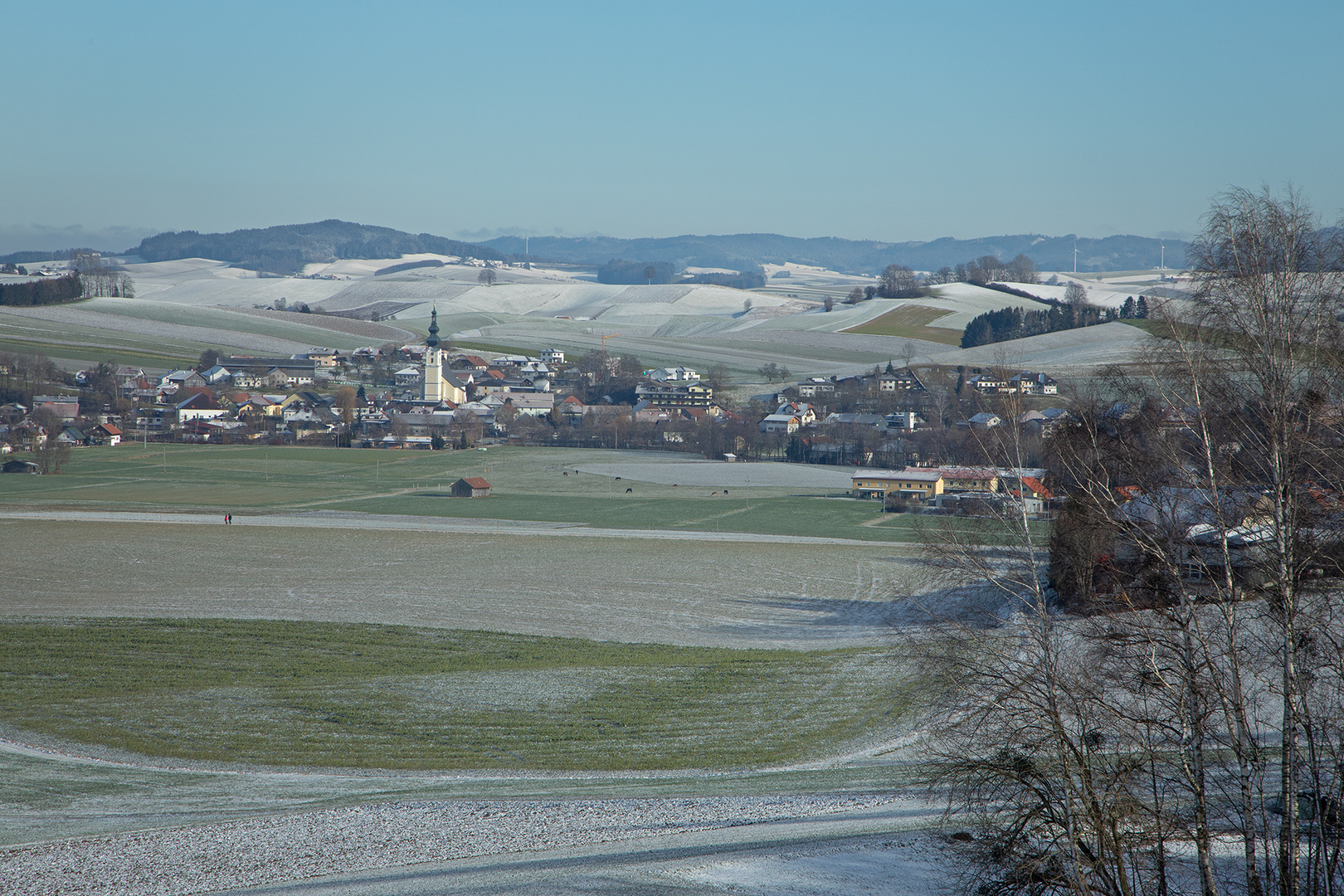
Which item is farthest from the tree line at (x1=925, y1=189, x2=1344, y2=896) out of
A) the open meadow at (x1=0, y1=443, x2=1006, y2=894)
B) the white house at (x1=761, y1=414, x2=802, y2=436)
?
the white house at (x1=761, y1=414, x2=802, y2=436)

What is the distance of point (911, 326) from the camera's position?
138m

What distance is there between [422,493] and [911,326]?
315ft

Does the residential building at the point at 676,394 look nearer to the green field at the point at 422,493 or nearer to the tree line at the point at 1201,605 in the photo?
the green field at the point at 422,493

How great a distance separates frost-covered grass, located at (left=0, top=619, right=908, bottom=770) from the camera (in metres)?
16.1

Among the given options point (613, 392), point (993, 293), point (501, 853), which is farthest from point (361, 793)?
point (993, 293)

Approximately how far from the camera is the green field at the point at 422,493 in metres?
46.9

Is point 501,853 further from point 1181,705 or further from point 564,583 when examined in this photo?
point 564,583

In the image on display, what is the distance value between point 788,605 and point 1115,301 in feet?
475

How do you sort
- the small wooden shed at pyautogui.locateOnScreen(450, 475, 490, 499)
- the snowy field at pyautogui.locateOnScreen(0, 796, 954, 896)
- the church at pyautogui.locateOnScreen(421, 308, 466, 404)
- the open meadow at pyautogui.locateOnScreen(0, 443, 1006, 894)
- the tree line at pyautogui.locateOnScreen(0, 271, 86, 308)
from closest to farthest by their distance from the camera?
the snowy field at pyautogui.locateOnScreen(0, 796, 954, 896), the open meadow at pyautogui.locateOnScreen(0, 443, 1006, 894), the small wooden shed at pyautogui.locateOnScreen(450, 475, 490, 499), the church at pyautogui.locateOnScreen(421, 308, 466, 404), the tree line at pyautogui.locateOnScreen(0, 271, 86, 308)

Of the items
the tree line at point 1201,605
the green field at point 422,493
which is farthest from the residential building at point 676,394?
the tree line at point 1201,605

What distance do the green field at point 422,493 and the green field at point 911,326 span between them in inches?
2665

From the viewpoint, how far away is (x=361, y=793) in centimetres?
1353

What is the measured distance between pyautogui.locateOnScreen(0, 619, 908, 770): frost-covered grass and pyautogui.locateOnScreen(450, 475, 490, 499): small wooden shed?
95.4ft

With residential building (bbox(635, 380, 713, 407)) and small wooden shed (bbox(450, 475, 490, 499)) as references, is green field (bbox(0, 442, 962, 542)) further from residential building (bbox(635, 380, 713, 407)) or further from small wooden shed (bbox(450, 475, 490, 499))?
residential building (bbox(635, 380, 713, 407))
